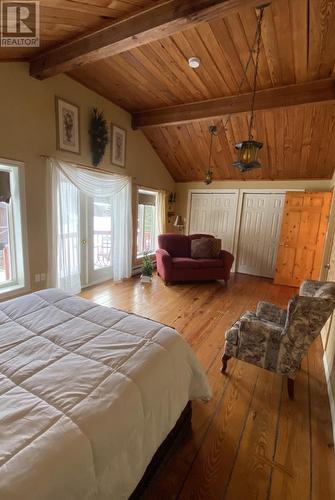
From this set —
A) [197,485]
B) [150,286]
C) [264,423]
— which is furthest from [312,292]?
[150,286]

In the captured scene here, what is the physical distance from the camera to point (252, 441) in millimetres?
1510

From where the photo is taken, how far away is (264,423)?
165 cm

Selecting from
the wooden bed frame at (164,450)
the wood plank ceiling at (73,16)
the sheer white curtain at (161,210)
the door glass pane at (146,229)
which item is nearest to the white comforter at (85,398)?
the wooden bed frame at (164,450)

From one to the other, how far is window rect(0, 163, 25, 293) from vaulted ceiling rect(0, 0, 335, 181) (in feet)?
4.07

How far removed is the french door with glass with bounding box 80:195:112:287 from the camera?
4.05 meters

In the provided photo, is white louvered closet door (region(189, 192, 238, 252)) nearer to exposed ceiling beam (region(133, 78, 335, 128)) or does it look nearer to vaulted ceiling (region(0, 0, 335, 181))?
vaulted ceiling (region(0, 0, 335, 181))

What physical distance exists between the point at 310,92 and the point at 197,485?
170 inches

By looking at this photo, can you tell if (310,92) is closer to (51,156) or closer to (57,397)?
(51,156)

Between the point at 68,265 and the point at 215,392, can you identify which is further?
the point at 68,265

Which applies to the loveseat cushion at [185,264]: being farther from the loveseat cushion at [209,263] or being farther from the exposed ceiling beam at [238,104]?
the exposed ceiling beam at [238,104]

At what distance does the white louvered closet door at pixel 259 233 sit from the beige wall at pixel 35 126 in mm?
3698

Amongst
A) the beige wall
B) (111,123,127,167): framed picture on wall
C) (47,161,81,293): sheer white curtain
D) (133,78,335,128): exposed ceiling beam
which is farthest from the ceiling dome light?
(47,161,81,293): sheer white curtain

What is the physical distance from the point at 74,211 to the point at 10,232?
3.01 ft

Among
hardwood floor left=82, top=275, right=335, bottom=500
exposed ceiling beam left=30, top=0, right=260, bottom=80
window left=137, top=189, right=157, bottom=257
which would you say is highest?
exposed ceiling beam left=30, top=0, right=260, bottom=80
